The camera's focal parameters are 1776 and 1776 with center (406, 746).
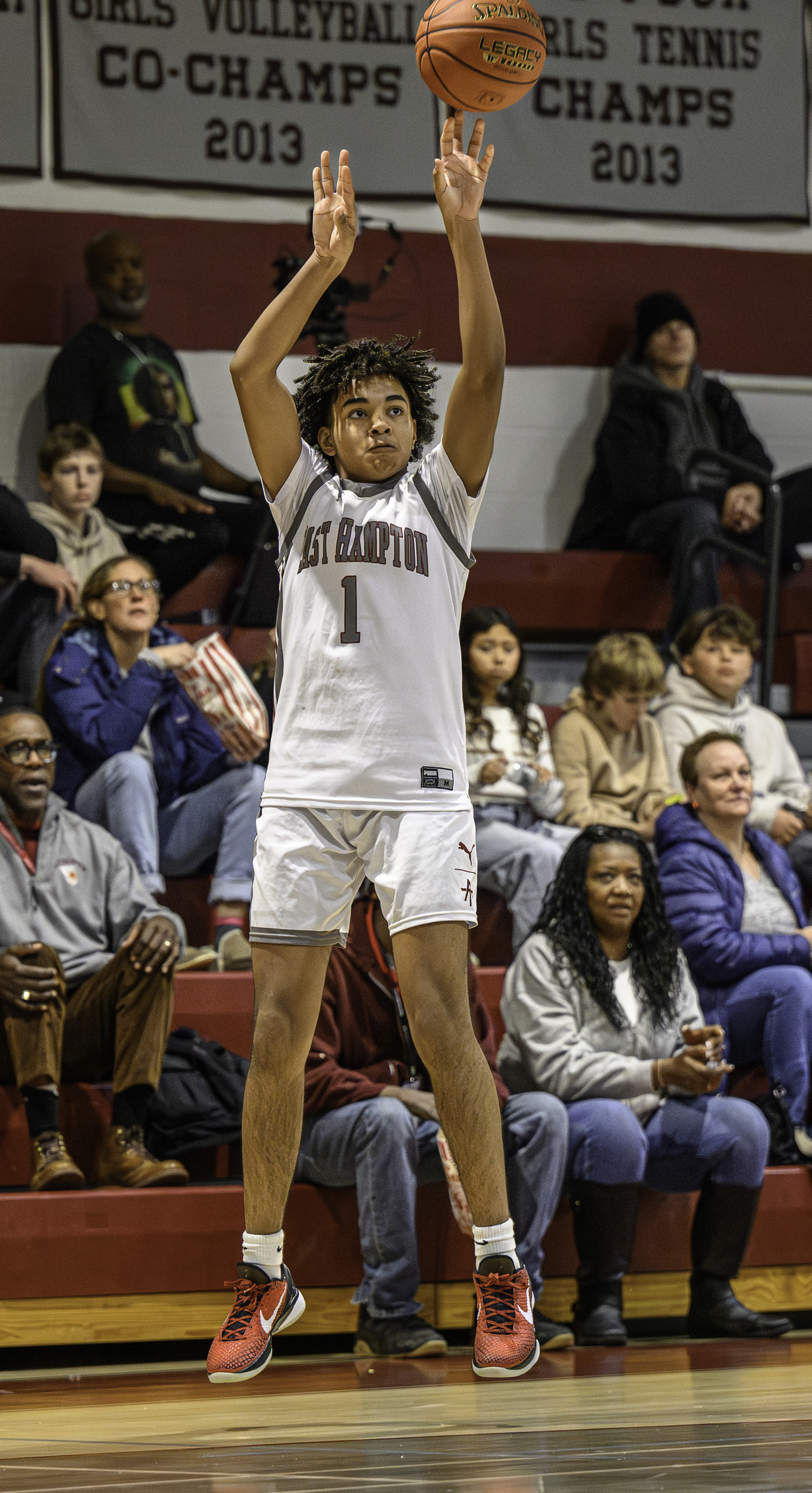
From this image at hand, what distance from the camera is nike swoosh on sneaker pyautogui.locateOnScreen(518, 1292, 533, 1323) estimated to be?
2.73m

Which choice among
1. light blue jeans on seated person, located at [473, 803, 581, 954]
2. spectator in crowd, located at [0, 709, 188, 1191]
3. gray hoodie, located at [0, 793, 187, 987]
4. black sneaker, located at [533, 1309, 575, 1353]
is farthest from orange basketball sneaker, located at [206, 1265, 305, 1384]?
light blue jeans on seated person, located at [473, 803, 581, 954]

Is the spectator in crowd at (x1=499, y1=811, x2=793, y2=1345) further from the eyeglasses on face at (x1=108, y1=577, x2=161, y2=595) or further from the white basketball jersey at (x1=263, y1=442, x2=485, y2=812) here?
the eyeglasses on face at (x1=108, y1=577, x2=161, y2=595)

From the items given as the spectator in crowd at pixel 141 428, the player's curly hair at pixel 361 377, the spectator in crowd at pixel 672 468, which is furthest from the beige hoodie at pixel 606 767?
the player's curly hair at pixel 361 377

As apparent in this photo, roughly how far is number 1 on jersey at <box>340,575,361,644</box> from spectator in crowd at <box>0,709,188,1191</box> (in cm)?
146

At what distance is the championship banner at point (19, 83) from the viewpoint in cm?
684

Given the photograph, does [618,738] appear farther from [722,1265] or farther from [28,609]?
[722,1265]

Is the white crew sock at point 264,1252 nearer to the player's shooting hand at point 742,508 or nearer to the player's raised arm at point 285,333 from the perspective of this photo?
the player's raised arm at point 285,333

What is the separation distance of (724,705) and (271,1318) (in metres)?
3.53

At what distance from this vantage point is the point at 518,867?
5008 mm

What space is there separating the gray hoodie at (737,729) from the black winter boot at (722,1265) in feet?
6.36

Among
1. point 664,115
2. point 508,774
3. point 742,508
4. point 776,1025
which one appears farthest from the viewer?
point 664,115

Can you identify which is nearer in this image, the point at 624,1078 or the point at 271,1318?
the point at 271,1318

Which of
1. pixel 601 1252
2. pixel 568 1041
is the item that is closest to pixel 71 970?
pixel 568 1041

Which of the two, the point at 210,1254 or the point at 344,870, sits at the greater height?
the point at 344,870
